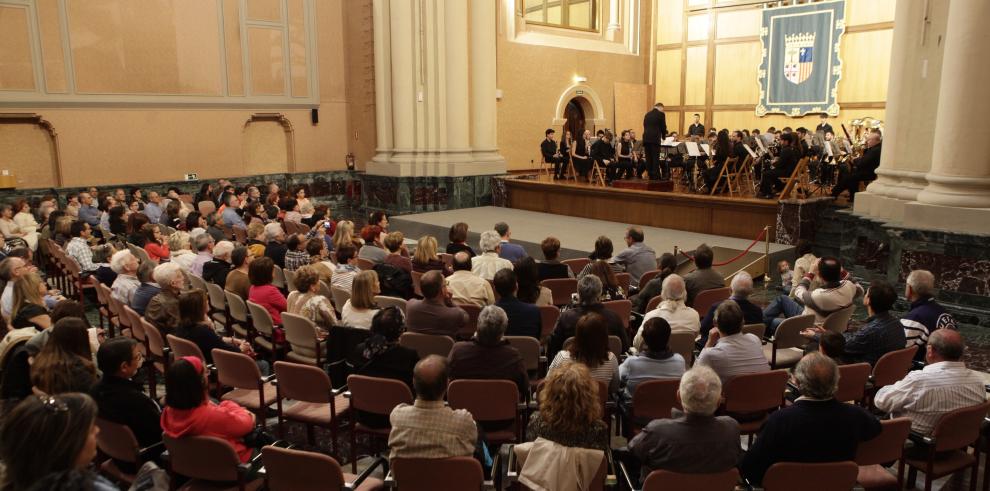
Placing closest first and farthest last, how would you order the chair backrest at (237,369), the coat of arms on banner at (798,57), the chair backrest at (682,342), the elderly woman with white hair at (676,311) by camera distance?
the chair backrest at (237,369) < the chair backrest at (682,342) < the elderly woman with white hair at (676,311) < the coat of arms on banner at (798,57)

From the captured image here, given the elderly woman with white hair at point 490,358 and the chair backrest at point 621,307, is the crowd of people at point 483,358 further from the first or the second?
the chair backrest at point 621,307

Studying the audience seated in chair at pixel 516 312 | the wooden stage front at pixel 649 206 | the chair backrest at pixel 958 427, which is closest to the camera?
the chair backrest at pixel 958 427

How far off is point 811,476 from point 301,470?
6.91ft

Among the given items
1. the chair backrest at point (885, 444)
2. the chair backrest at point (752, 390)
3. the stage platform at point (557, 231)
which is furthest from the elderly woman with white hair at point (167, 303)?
the stage platform at point (557, 231)

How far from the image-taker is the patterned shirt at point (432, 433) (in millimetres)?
3020

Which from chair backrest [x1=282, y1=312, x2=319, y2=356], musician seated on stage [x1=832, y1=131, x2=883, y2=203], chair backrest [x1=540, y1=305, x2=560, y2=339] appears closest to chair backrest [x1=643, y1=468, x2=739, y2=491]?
chair backrest [x1=540, y1=305, x2=560, y2=339]

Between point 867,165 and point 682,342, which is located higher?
point 867,165

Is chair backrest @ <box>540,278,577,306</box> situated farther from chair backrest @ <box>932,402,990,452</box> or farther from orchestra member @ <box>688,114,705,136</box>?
orchestra member @ <box>688,114,705,136</box>

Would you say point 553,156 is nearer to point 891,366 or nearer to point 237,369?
point 891,366

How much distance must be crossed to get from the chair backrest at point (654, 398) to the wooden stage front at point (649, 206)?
735cm

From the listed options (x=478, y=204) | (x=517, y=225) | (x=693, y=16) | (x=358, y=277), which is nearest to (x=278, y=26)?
(x=478, y=204)

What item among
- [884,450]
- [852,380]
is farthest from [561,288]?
[884,450]

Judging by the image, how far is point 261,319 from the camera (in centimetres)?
519

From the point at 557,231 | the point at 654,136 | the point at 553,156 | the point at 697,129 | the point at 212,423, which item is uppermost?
the point at 697,129
